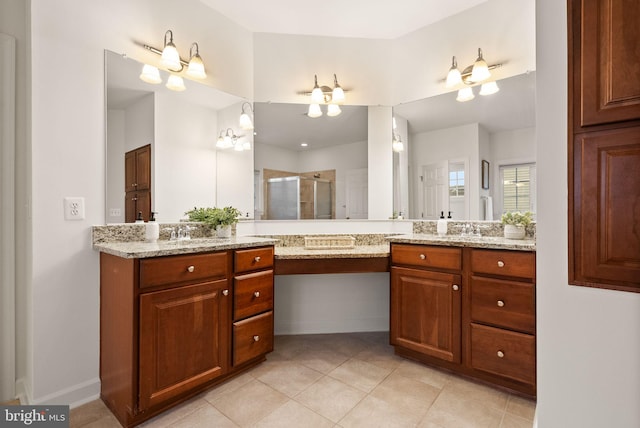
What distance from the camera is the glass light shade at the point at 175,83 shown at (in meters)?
2.19

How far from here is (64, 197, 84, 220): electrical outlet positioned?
1.71m

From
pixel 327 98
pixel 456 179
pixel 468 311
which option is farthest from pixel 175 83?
pixel 468 311

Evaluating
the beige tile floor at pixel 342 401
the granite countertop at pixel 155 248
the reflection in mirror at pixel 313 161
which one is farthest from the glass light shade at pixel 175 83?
the beige tile floor at pixel 342 401

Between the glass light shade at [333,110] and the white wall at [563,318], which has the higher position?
the glass light shade at [333,110]

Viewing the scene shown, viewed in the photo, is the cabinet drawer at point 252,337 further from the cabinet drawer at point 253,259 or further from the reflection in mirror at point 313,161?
the reflection in mirror at point 313,161

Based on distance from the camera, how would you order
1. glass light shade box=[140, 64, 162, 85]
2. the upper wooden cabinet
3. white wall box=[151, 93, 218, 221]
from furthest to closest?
white wall box=[151, 93, 218, 221]
glass light shade box=[140, 64, 162, 85]
the upper wooden cabinet

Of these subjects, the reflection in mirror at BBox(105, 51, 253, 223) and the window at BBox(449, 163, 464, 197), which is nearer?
the reflection in mirror at BBox(105, 51, 253, 223)

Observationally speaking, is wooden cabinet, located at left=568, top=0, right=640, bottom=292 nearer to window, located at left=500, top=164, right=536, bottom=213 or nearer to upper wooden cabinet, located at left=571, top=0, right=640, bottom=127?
upper wooden cabinet, located at left=571, top=0, right=640, bottom=127

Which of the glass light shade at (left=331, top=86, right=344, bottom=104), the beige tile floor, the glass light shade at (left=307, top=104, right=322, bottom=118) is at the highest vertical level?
the glass light shade at (left=331, top=86, right=344, bottom=104)

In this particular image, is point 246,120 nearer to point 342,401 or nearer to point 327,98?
point 327,98

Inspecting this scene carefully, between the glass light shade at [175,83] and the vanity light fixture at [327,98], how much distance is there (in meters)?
1.01

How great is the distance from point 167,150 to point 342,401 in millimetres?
2032

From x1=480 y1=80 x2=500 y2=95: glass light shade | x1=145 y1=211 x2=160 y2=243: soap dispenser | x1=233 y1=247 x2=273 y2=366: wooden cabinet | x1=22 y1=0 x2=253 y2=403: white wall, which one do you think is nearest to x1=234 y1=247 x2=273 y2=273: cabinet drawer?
x1=233 y1=247 x2=273 y2=366: wooden cabinet

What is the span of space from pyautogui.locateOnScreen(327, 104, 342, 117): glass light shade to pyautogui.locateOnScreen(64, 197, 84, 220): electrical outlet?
1957mm
